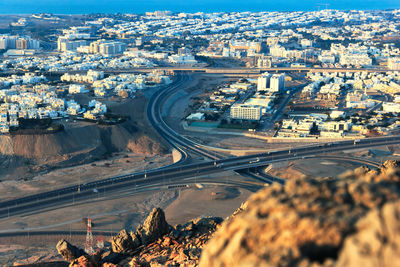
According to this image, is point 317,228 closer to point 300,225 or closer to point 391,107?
point 300,225

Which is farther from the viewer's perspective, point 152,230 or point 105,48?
point 105,48

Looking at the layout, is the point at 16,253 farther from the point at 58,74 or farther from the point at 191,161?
the point at 58,74

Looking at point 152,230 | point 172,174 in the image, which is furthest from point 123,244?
point 172,174

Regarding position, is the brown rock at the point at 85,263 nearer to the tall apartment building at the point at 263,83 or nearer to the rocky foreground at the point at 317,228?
the rocky foreground at the point at 317,228

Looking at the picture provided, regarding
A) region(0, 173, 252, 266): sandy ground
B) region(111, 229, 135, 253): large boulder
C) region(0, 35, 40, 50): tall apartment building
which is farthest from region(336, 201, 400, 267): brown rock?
region(0, 35, 40, 50): tall apartment building

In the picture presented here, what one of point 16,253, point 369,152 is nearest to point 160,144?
point 369,152

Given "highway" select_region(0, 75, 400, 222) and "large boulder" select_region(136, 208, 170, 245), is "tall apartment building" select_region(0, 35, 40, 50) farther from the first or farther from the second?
"large boulder" select_region(136, 208, 170, 245)
